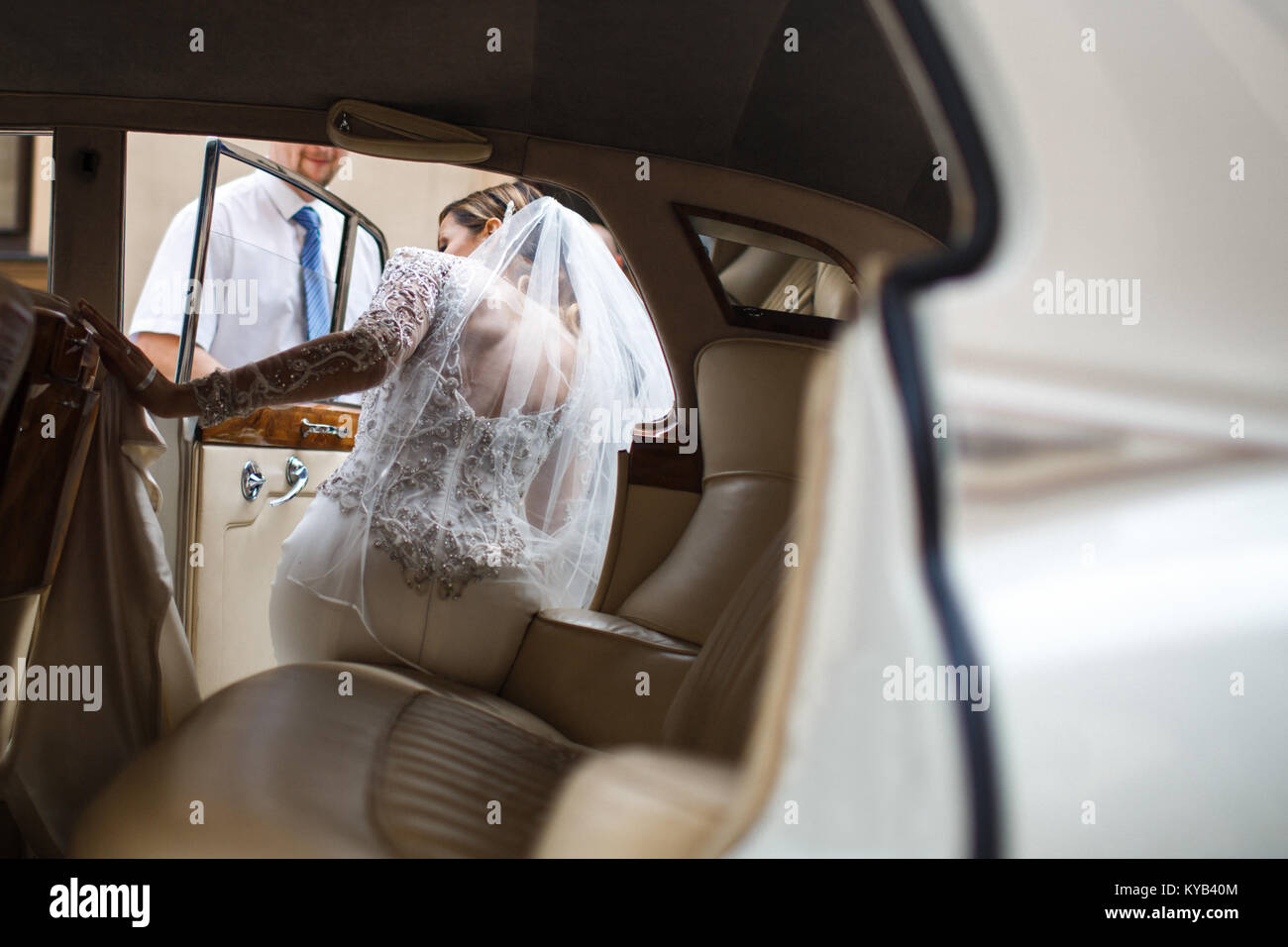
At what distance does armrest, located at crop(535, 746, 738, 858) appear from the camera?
427 mm

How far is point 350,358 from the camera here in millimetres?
1036

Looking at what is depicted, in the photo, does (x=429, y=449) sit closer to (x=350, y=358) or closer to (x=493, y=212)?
(x=350, y=358)

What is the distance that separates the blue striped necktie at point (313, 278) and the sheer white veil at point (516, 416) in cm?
51

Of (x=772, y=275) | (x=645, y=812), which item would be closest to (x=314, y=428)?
(x=772, y=275)

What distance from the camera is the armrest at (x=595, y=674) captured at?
3.32 ft

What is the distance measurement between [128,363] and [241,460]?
606 mm

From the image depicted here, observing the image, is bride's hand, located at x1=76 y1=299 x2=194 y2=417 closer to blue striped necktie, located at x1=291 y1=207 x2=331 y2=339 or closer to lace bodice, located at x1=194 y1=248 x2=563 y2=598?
lace bodice, located at x1=194 y1=248 x2=563 y2=598

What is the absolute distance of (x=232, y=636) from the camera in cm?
97

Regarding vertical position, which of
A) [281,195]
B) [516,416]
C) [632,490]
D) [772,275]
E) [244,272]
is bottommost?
[632,490]

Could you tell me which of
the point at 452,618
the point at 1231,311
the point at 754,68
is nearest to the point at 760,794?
the point at 1231,311

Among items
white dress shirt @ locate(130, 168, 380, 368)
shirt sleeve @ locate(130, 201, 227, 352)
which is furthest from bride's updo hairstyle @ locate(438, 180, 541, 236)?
shirt sleeve @ locate(130, 201, 227, 352)
